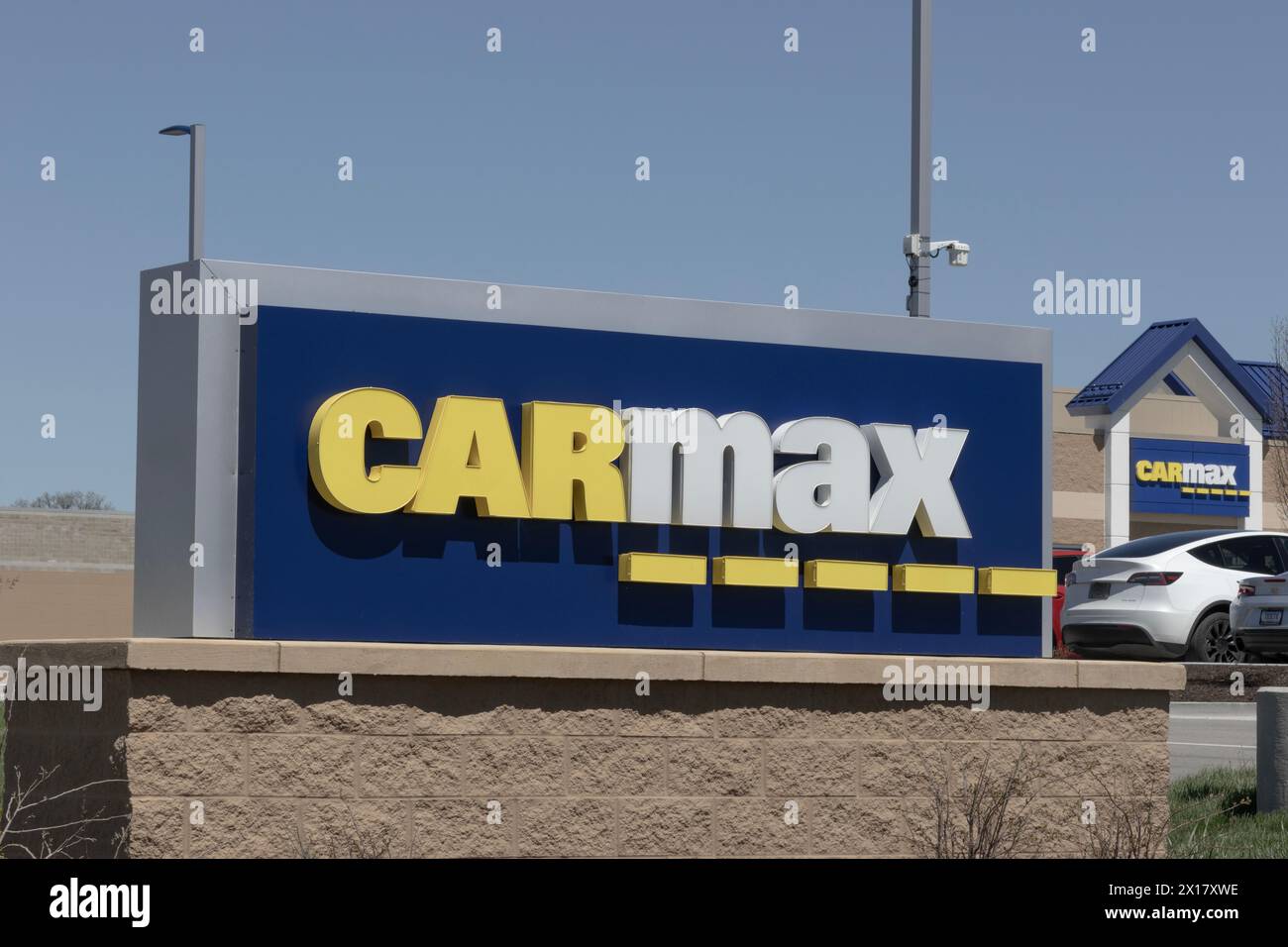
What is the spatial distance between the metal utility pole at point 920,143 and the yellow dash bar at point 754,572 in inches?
256

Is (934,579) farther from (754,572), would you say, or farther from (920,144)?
(920,144)

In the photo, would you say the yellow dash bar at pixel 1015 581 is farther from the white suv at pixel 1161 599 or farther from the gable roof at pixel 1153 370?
the gable roof at pixel 1153 370

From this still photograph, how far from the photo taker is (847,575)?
950 cm

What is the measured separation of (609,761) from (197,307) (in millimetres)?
2916

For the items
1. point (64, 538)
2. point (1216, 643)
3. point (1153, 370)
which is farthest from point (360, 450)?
point (64, 538)

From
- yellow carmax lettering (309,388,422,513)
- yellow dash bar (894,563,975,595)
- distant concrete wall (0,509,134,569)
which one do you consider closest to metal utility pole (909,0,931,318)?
yellow dash bar (894,563,975,595)

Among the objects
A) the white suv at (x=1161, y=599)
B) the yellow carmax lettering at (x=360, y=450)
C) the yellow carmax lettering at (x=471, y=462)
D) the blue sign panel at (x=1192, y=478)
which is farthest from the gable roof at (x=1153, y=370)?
the yellow carmax lettering at (x=360, y=450)

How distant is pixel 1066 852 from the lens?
9.43 meters

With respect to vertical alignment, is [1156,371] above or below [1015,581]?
above

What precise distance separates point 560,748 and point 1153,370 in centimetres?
3419

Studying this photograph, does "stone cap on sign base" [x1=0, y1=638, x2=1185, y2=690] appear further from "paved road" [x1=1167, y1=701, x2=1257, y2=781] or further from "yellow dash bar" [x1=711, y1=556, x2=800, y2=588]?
"paved road" [x1=1167, y1=701, x2=1257, y2=781]
